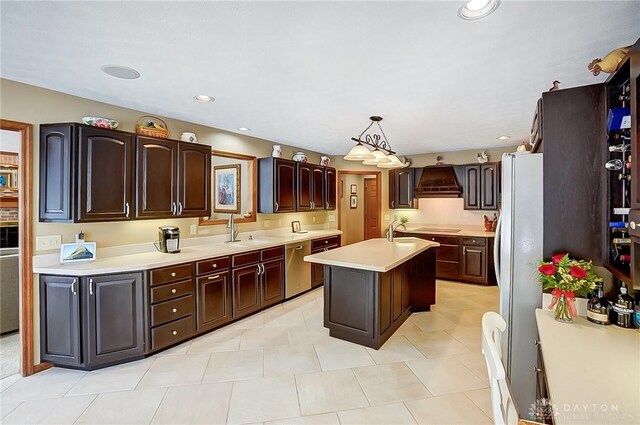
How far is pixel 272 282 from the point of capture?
418 cm

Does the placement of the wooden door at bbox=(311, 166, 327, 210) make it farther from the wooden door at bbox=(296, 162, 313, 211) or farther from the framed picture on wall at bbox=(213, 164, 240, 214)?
the framed picture on wall at bbox=(213, 164, 240, 214)

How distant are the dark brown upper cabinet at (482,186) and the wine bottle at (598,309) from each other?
3.97 meters

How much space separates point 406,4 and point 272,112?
2.11m

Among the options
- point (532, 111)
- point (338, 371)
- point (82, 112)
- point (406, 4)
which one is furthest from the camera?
point (532, 111)

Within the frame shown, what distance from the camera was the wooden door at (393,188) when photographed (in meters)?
6.28

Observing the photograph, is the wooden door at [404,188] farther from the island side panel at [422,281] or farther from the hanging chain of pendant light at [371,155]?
the island side panel at [422,281]

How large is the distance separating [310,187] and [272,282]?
1896 mm

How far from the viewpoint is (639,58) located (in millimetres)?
1280

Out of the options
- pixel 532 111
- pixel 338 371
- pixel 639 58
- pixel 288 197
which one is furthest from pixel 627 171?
pixel 288 197

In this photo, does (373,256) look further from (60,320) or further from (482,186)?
(482,186)

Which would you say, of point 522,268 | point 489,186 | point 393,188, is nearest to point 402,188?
point 393,188

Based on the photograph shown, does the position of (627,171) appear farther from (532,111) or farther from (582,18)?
(532,111)

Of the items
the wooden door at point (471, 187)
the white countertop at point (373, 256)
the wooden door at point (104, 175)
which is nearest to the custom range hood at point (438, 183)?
the wooden door at point (471, 187)

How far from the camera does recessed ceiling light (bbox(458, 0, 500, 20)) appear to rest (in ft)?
4.92
